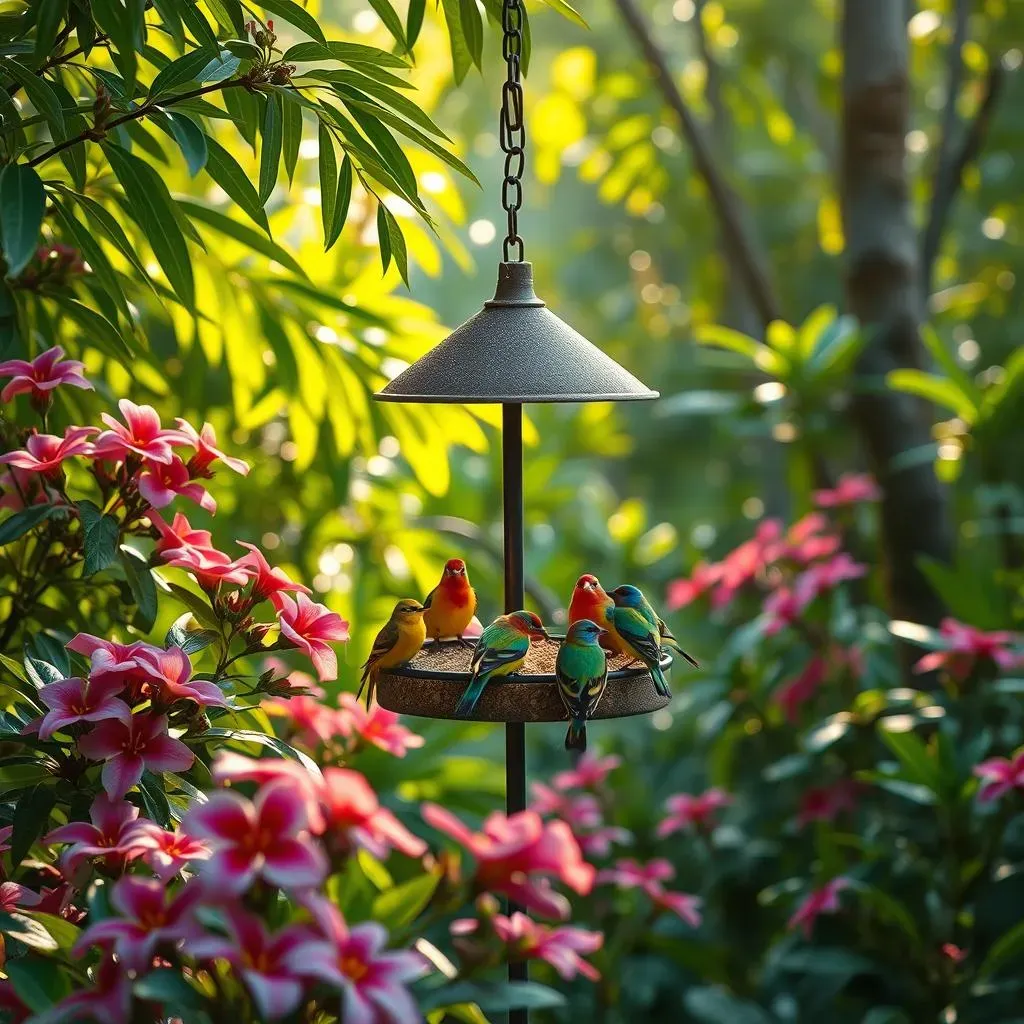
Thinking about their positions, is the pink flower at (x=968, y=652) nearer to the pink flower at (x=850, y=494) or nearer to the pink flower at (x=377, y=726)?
the pink flower at (x=850, y=494)

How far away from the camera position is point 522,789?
48.3 inches

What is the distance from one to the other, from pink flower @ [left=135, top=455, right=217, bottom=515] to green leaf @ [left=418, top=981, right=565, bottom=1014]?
504 mm

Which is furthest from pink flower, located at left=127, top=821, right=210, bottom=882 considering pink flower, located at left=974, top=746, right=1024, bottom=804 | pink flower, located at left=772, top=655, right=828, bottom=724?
pink flower, located at left=772, top=655, right=828, bottom=724

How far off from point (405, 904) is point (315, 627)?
1.05ft

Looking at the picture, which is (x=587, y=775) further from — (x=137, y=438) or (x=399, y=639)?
(x=137, y=438)

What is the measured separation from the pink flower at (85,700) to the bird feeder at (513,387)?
285 mm

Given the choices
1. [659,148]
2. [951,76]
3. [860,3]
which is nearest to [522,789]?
[860,3]

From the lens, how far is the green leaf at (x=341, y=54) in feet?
3.66

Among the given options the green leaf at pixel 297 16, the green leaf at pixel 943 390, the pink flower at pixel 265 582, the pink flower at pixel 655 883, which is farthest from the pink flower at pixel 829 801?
the green leaf at pixel 297 16

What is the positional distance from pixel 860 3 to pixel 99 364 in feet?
5.84

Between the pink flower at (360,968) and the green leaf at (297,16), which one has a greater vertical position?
the green leaf at (297,16)

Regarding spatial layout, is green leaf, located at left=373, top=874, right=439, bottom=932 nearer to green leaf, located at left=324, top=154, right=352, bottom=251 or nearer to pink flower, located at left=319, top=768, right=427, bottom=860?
pink flower, located at left=319, top=768, right=427, bottom=860

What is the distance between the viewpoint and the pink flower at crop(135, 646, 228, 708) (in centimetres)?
99

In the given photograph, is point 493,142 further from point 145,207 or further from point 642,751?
point 145,207
